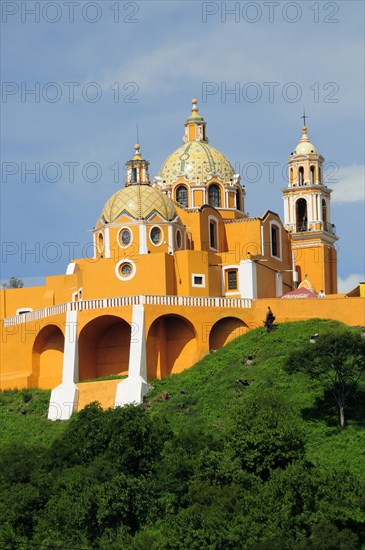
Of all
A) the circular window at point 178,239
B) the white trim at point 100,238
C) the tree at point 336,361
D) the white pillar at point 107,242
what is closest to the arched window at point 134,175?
the white trim at point 100,238

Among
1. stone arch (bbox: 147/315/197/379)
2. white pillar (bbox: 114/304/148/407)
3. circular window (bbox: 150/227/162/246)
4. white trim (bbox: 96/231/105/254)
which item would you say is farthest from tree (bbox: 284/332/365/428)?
white trim (bbox: 96/231/105/254)

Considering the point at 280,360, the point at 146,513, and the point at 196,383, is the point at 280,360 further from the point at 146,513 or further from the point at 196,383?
the point at 146,513

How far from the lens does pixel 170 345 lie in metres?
51.2

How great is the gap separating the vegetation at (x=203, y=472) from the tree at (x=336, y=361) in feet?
0.65

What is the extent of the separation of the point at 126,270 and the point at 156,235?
1999mm

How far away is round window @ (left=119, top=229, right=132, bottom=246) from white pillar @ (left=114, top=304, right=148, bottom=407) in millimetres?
3511

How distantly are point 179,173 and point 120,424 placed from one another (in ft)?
61.4

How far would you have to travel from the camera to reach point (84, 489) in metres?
38.3

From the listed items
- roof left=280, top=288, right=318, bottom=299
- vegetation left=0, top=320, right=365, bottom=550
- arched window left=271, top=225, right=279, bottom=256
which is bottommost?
vegetation left=0, top=320, right=365, bottom=550

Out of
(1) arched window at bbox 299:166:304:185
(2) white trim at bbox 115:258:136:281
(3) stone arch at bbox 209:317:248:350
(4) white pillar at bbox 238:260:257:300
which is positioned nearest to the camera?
(3) stone arch at bbox 209:317:248:350

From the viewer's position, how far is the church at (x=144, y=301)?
50.3 meters

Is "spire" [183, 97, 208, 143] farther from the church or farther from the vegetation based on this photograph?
the vegetation

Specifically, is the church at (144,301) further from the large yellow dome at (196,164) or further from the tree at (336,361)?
the tree at (336,361)

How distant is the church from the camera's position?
1980 inches
